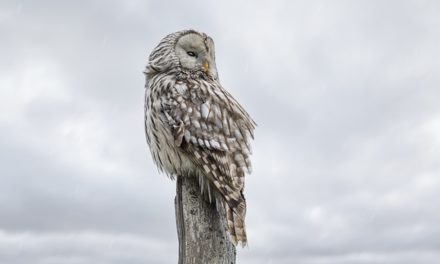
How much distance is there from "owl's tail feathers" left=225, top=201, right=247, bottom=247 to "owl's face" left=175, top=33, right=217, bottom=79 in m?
2.80

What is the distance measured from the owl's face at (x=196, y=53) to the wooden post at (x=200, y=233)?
97.6 inches

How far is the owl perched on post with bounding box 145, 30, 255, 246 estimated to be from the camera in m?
6.99

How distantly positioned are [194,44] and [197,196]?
10.1ft

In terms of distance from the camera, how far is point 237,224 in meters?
6.60

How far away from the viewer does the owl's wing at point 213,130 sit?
23.1 feet

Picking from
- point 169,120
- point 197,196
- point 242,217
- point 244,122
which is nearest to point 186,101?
point 169,120

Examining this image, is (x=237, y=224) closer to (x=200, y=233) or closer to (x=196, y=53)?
(x=200, y=233)

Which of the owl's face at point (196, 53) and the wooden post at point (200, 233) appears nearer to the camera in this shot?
the wooden post at point (200, 233)

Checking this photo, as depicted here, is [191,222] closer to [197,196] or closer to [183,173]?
[197,196]

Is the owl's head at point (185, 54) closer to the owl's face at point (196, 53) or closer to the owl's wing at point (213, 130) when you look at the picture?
the owl's face at point (196, 53)

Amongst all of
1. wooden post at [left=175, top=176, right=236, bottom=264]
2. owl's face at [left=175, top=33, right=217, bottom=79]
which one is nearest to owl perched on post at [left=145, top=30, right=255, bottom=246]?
owl's face at [left=175, top=33, right=217, bottom=79]

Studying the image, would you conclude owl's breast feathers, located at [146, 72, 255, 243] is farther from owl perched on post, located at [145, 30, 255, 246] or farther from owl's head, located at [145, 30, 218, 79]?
owl's head, located at [145, 30, 218, 79]

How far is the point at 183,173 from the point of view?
7.63 metres

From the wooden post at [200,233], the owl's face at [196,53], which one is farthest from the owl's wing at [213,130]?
the owl's face at [196,53]
